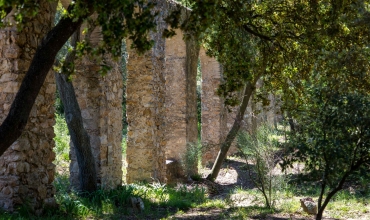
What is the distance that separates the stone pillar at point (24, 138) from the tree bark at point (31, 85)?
7.00 ft

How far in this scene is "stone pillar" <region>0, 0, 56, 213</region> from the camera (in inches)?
264

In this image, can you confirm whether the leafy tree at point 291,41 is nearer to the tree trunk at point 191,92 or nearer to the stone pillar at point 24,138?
the stone pillar at point 24,138

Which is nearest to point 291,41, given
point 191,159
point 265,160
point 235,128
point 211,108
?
point 265,160

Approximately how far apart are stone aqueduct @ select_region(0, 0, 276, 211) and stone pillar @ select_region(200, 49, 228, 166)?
614 millimetres

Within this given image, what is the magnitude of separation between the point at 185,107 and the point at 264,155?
6.26 metres

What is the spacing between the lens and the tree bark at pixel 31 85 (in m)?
4.65

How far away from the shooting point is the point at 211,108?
19.2 metres

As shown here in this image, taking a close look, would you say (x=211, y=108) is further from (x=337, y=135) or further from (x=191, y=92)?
(x=337, y=135)

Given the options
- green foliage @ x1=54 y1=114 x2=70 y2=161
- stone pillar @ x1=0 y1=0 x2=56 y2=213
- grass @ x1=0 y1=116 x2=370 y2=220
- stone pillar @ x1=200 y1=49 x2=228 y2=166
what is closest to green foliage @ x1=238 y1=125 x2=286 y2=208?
grass @ x1=0 y1=116 x2=370 y2=220

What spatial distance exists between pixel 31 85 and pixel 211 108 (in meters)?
14.6

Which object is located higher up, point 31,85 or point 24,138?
point 31,85

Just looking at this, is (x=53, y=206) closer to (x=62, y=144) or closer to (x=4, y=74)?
(x=4, y=74)

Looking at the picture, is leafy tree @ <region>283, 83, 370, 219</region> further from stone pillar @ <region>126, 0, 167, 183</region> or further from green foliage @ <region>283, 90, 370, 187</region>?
stone pillar @ <region>126, 0, 167, 183</region>

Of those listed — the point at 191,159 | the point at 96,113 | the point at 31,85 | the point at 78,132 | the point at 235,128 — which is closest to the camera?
the point at 31,85
